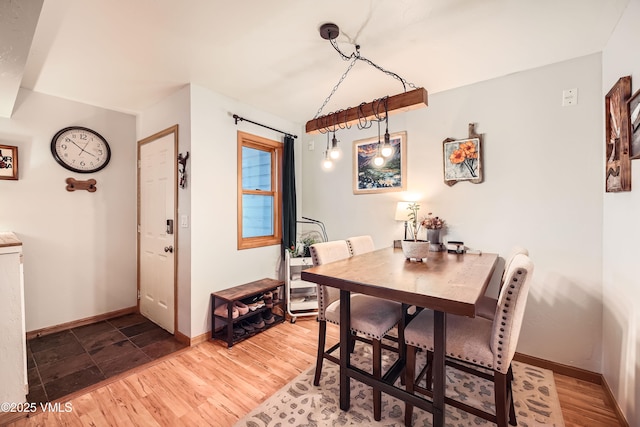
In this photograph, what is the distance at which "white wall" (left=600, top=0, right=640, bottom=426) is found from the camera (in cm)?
152

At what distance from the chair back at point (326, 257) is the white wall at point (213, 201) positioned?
1.25m

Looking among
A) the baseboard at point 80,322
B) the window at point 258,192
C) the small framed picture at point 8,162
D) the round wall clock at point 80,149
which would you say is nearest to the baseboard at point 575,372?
the window at point 258,192

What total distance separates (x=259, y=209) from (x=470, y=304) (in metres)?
2.76

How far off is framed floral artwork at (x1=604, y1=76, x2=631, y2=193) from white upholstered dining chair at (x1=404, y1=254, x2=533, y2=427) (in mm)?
926

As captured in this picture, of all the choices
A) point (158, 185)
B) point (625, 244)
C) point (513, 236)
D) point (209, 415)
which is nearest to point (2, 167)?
point (158, 185)

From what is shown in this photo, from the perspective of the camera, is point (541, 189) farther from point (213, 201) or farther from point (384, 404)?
point (213, 201)

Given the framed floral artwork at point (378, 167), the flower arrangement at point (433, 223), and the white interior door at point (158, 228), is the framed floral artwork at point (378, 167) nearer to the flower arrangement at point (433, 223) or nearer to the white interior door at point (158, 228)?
the flower arrangement at point (433, 223)

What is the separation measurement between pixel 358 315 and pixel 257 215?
2065mm

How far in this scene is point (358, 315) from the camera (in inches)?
71.4

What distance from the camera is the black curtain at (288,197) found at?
3539 mm

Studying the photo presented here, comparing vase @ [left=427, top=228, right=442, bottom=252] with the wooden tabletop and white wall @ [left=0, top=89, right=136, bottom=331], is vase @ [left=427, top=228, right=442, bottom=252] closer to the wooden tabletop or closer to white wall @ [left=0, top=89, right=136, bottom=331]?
the wooden tabletop

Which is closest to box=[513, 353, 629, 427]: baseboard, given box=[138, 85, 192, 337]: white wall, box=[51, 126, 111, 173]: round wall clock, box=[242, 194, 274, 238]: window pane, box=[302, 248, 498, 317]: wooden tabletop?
box=[302, 248, 498, 317]: wooden tabletop

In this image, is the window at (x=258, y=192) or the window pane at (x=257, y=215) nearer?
the window at (x=258, y=192)

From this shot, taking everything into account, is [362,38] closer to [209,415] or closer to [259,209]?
[259,209]
